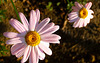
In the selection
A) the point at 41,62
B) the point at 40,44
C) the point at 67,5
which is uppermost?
the point at 67,5

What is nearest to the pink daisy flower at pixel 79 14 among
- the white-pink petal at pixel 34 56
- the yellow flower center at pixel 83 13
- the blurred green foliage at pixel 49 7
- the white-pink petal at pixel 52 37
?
the yellow flower center at pixel 83 13

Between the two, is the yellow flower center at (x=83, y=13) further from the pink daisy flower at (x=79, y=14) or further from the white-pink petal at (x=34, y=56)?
the white-pink petal at (x=34, y=56)

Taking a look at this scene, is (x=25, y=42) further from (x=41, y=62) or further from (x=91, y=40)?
(x=91, y=40)

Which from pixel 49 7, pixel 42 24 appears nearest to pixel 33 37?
pixel 42 24

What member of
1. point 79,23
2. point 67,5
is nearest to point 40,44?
point 79,23

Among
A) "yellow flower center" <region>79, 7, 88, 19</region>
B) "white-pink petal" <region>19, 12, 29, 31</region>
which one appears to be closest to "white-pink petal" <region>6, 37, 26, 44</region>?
"white-pink petal" <region>19, 12, 29, 31</region>

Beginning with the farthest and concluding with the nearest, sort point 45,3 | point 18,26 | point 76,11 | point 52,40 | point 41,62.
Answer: point 45,3 < point 41,62 < point 76,11 < point 52,40 < point 18,26
